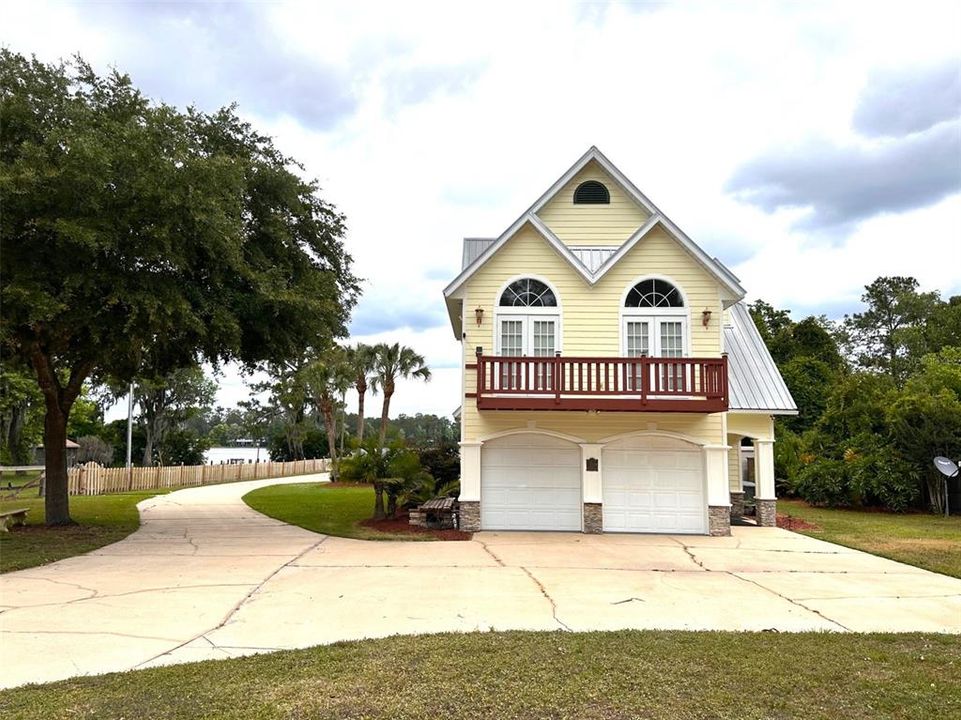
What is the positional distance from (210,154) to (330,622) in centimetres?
1160

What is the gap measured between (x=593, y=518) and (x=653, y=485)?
1.72 m

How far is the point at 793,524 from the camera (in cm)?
1797

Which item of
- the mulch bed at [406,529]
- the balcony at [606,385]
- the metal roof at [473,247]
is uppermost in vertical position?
the metal roof at [473,247]

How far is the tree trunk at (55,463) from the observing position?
51.7 feet

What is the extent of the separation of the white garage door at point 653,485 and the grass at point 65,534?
11089 millimetres

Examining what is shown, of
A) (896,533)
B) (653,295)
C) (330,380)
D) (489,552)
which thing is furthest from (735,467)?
(330,380)

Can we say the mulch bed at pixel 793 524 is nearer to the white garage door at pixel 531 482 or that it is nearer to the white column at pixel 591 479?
the white column at pixel 591 479

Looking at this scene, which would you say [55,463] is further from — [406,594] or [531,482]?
[406,594]

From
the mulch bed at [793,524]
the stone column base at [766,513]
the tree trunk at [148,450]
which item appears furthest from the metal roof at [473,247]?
the tree trunk at [148,450]

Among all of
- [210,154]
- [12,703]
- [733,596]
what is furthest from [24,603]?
[210,154]

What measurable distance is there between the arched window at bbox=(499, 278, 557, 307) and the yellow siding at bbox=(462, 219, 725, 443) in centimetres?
19

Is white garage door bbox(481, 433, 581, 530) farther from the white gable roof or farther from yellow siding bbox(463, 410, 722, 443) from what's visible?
the white gable roof

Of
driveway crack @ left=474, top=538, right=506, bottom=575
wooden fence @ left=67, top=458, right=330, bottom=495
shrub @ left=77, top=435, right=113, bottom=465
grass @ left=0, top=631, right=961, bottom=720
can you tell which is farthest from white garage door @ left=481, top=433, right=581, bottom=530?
shrub @ left=77, top=435, right=113, bottom=465

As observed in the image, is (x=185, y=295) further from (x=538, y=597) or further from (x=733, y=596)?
(x=733, y=596)
